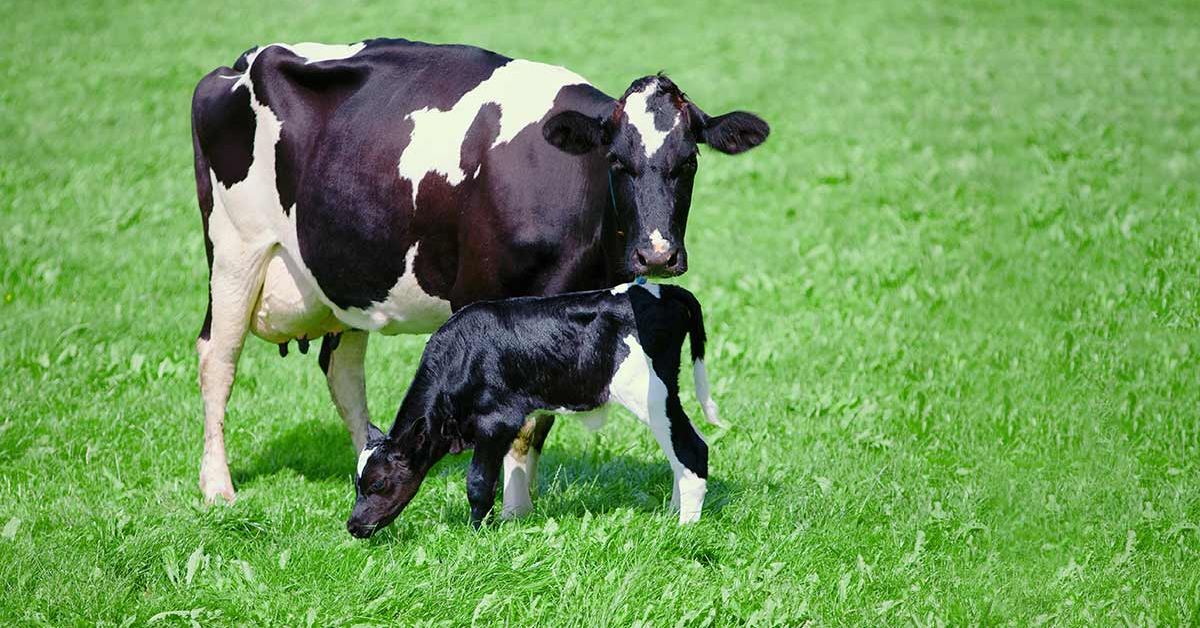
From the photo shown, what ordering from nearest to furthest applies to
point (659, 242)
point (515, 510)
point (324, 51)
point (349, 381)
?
point (659, 242)
point (515, 510)
point (324, 51)
point (349, 381)

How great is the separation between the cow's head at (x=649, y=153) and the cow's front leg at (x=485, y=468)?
1.04 m

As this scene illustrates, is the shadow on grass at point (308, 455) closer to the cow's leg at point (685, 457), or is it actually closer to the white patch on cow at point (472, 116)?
the white patch on cow at point (472, 116)

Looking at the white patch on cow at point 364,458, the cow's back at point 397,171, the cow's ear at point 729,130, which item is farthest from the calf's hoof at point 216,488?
the cow's ear at point 729,130

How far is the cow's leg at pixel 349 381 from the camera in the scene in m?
8.59

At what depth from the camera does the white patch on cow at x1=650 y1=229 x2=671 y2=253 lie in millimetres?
6145

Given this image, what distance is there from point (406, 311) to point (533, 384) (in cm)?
131

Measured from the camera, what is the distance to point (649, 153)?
251 inches

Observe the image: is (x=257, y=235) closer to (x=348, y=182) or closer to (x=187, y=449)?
(x=348, y=182)

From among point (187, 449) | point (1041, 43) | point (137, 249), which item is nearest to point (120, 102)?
point (137, 249)

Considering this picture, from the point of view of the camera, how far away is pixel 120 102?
62.5 ft

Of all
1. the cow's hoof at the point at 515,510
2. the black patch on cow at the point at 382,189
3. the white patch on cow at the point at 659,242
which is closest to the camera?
the white patch on cow at the point at 659,242

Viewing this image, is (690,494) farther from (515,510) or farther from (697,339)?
(515,510)

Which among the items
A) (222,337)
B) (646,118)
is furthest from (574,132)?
(222,337)

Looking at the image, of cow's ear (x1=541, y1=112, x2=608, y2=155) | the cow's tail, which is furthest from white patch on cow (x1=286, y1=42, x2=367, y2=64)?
the cow's tail
